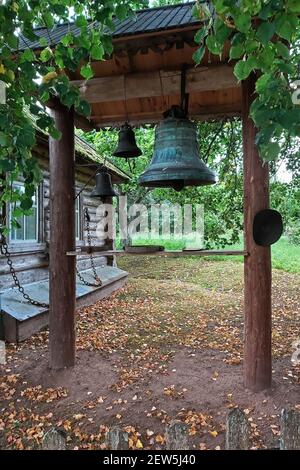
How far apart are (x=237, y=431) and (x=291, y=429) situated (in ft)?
0.80

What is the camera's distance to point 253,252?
351cm

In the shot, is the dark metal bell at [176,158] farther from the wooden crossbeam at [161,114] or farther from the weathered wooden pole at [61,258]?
the wooden crossbeam at [161,114]

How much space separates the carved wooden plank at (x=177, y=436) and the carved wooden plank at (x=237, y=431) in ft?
0.69

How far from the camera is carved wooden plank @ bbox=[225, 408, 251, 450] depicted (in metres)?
1.68

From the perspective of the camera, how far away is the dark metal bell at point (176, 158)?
3062 mm

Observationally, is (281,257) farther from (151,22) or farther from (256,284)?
(151,22)

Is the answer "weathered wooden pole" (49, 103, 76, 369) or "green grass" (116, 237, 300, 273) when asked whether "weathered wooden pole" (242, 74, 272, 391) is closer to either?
"weathered wooden pole" (49, 103, 76, 369)

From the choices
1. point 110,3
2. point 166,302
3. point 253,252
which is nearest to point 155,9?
point 110,3

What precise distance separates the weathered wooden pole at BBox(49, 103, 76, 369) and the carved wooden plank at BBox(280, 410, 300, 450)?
278 cm

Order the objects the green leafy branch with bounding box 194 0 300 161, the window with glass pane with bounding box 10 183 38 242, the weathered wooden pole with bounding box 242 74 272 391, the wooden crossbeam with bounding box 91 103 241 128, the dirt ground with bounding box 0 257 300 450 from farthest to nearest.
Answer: the window with glass pane with bounding box 10 183 38 242 < the wooden crossbeam with bounding box 91 103 241 128 < the weathered wooden pole with bounding box 242 74 272 391 < the dirt ground with bounding box 0 257 300 450 < the green leafy branch with bounding box 194 0 300 161

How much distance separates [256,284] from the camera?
3502 millimetres

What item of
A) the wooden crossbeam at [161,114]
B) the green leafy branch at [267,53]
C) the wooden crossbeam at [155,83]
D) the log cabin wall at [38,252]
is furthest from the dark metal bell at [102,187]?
the green leafy branch at [267,53]

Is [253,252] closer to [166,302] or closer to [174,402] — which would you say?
[174,402]

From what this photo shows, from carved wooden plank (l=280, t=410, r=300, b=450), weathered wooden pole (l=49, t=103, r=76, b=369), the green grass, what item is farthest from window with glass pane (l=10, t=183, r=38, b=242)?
the green grass
